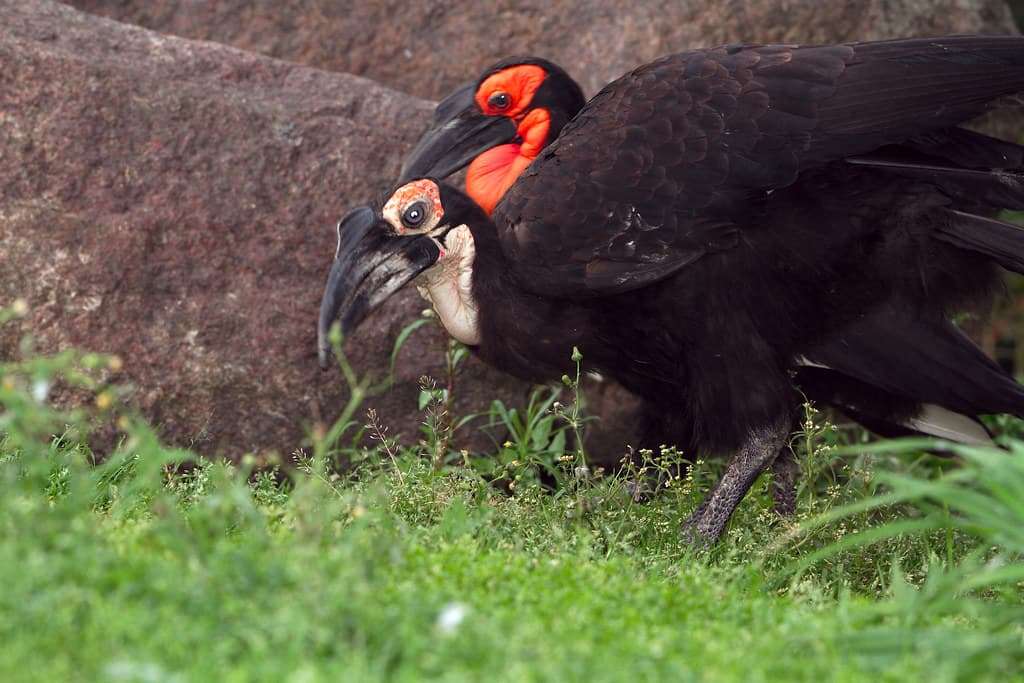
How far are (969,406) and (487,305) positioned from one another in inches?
61.4

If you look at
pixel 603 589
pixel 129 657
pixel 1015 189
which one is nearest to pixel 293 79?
pixel 1015 189

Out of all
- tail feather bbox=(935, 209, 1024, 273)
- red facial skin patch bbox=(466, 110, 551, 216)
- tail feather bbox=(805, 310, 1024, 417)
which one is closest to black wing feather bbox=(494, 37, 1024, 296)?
tail feather bbox=(935, 209, 1024, 273)

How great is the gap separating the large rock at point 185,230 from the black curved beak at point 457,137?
7.4 inches

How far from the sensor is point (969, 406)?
4.20 m

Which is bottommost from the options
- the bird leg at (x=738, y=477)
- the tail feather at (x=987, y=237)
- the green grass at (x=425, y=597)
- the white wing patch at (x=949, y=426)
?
the white wing patch at (x=949, y=426)

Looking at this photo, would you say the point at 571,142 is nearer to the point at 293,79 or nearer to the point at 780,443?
the point at 780,443

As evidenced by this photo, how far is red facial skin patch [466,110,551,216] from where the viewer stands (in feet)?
15.8

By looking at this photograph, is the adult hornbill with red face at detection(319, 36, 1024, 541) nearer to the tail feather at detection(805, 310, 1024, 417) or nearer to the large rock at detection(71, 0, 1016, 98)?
the tail feather at detection(805, 310, 1024, 417)

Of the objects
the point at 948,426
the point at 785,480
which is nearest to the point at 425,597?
the point at 785,480

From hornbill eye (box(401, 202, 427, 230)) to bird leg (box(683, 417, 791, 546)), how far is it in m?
1.21

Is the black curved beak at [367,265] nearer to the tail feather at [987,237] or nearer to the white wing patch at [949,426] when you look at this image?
the tail feather at [987,237]

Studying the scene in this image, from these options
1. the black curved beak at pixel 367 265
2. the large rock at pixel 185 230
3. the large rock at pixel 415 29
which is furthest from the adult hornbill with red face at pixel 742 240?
the large rock at pixel 415 29

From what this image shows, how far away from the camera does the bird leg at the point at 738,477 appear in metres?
4.00

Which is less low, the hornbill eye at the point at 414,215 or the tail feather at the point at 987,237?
the hornbill eye at the point at 414,215
